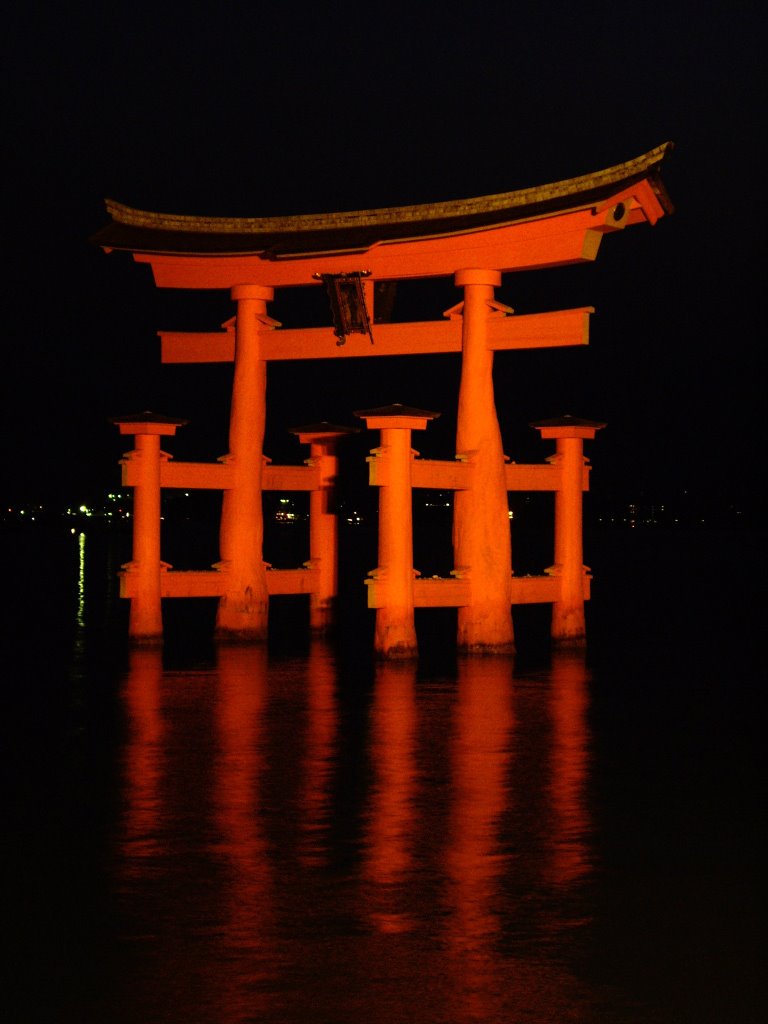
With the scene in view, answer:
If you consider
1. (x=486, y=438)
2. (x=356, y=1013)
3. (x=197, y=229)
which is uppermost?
(x=197, y=229)

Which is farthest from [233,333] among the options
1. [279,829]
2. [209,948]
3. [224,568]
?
[209,948]

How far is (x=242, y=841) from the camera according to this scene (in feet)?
35.0

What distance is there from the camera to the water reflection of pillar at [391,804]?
9.06 meters

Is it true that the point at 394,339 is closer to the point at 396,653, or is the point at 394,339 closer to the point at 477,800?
the point at 396,653

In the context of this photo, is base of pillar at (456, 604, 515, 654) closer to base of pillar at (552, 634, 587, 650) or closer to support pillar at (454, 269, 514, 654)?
support pillar at (454, 269, 514, 654)

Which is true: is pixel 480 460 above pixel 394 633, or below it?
above

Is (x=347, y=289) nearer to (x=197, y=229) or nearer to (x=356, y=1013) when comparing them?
(x=197, y=229)

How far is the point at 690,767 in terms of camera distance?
14.3 metres

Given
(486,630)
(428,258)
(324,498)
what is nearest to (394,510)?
(486,630)

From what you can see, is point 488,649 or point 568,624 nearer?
point 488,649

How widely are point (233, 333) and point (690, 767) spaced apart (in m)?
13.0

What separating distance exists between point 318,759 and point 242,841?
3.82 metres

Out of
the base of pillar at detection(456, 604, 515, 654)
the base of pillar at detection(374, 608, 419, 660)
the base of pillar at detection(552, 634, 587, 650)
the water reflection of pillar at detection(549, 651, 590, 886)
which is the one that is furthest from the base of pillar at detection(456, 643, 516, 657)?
the base of pillar at detection(552, 634, 587, 650)

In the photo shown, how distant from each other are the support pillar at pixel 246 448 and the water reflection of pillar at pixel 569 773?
499 centimetres
